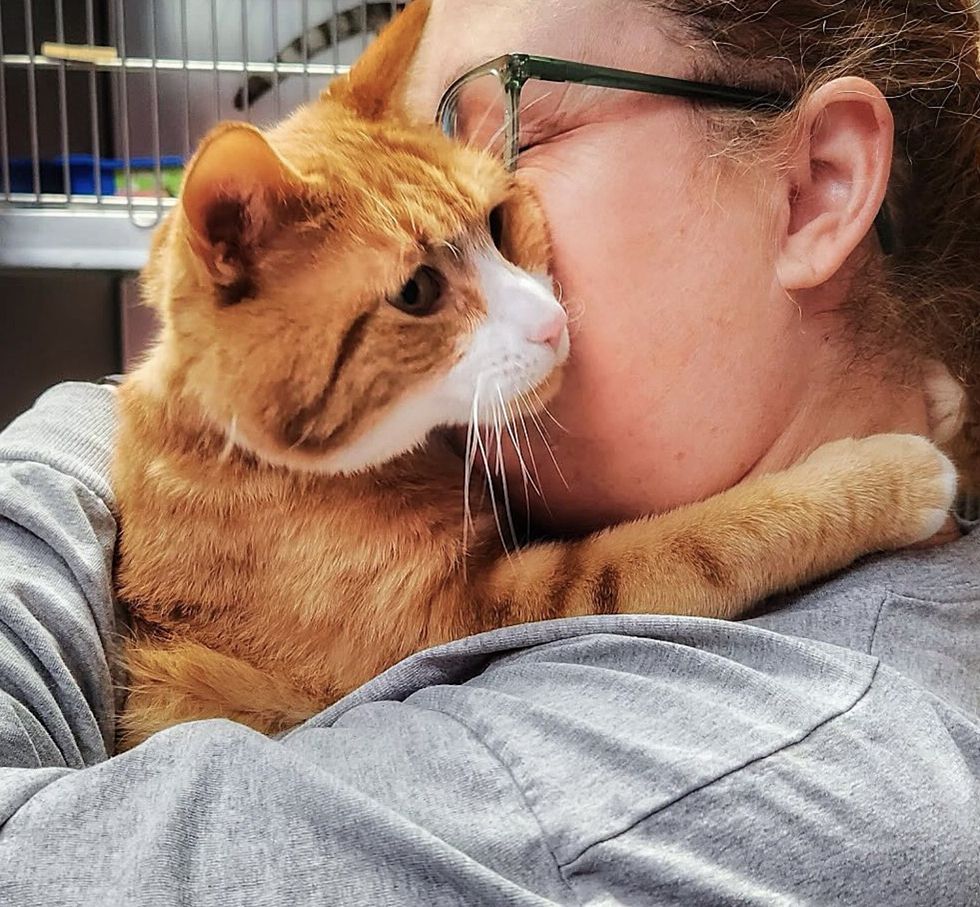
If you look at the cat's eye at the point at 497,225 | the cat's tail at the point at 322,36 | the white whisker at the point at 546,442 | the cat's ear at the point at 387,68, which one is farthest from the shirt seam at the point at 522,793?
the cat's tail at the point at 322,36

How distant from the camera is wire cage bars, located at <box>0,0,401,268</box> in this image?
1619 millimetres

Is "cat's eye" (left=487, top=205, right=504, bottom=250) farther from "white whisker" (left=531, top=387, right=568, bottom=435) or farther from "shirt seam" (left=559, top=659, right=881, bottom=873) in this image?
"shirt seam" (left=559, top=659, right=881, bottom=873)

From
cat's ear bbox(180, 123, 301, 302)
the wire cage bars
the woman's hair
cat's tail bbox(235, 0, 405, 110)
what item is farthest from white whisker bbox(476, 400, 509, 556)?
cat's tail bbox(235, 0, 405, 110)

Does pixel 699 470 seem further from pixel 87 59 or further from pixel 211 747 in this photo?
pixel 87 59

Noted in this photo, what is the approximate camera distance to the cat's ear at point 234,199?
750 mm

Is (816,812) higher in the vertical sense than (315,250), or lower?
lower

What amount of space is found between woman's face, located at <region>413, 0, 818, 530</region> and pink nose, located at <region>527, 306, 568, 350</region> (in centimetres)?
4

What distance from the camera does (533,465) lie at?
3.10ft

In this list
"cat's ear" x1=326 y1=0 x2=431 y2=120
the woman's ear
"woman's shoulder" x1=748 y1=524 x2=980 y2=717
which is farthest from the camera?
"cat's ear" x1=326 y1=0 x2=431 y2=120

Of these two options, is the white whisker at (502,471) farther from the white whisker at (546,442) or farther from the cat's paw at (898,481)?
the cat's paw at (898,481)

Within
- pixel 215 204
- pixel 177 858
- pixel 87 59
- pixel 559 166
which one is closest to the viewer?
pixel 177 858

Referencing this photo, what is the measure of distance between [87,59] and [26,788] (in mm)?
1336

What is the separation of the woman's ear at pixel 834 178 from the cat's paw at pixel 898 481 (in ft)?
0.51

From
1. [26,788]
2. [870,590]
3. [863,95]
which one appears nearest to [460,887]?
[26,788]
